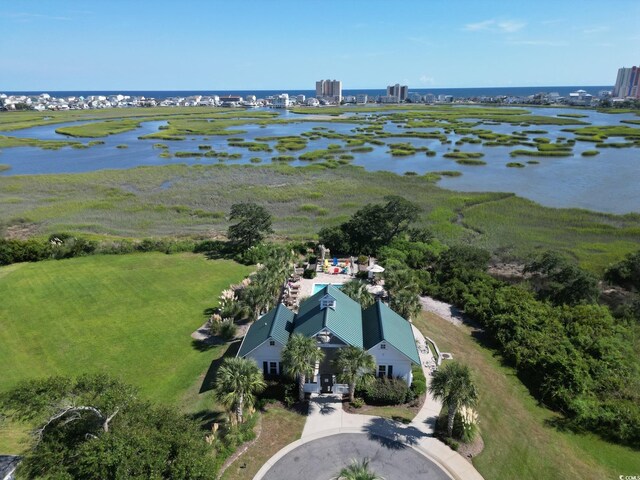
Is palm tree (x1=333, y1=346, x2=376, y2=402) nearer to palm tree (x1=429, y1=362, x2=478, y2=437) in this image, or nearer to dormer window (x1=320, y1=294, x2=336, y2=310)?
dormer window (x1=320, y1=294, x2=336, y2=310)

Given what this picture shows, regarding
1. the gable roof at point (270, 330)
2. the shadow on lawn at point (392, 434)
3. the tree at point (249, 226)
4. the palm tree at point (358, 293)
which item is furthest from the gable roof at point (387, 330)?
the tree at point (249, 226)

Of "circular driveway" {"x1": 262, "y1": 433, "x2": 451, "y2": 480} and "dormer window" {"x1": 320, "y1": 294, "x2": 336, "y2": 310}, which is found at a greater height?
"dormer window" {"x1": 320, "y1": 294, "x2": 336, "y2": 310}

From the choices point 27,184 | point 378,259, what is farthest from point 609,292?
point 27,184

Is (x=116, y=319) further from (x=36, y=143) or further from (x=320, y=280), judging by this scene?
(x=36, y=143)

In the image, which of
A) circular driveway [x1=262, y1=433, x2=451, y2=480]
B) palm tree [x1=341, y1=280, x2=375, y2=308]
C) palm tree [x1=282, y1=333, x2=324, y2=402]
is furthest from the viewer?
palm tree [x1=341, y1=280, x2=375, y2=308]

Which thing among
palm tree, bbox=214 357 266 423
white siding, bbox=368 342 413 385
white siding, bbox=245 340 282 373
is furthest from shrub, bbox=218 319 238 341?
white siding, bbox=368 342 413 385
